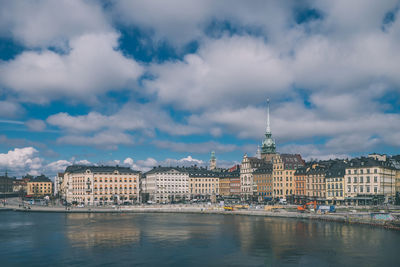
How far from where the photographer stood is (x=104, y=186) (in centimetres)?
18412

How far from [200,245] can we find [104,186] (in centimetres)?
11985

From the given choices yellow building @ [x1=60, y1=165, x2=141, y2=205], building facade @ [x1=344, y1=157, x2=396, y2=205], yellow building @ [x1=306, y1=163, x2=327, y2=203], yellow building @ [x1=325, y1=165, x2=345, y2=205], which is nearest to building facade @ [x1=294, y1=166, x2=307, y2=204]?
yellow building @ [x1=306, y1=163, x2=327, y2=203]

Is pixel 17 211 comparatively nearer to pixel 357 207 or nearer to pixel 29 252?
pixel 29 252

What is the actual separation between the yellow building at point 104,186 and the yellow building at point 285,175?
63838 mm

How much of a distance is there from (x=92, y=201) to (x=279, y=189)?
264 ft

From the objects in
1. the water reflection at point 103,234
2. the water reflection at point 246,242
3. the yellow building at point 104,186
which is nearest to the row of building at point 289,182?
the yellow building at point 104,186

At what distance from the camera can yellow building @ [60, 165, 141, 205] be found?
7165 inches

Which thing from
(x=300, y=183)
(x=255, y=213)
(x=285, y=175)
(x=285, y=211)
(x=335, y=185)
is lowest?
(x=255, y=213)

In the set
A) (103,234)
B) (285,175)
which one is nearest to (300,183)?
(285,175)

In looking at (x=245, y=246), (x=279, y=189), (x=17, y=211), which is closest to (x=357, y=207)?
(x=279, y=189)

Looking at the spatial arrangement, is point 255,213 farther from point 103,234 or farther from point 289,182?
point 103,234

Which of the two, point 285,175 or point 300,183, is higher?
point 285,175

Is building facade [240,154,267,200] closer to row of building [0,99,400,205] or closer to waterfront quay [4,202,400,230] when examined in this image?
row of building [0,99,400,205]

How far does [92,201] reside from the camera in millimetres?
180750
